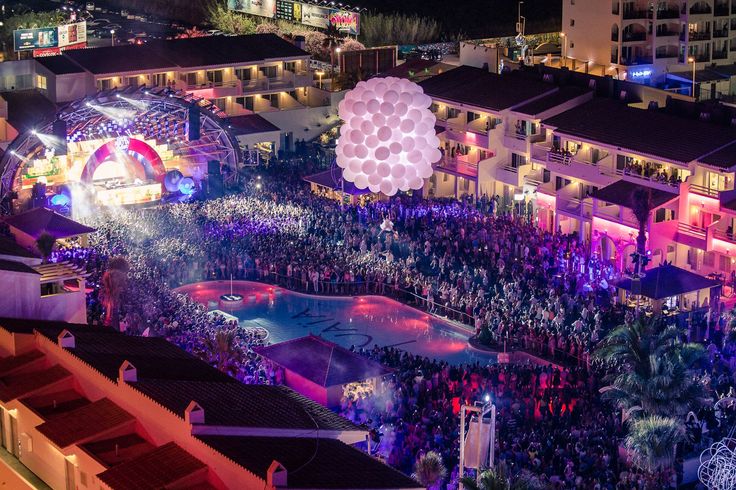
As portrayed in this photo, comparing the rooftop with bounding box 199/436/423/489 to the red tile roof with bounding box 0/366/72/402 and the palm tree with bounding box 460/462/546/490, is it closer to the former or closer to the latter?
the palm tree with bounding box 460/462/546/490

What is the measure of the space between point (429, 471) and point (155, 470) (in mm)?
5360

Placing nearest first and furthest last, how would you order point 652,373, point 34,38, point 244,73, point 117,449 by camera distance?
1. point 117,449
2. point 652,373
3. point 244,73
4. point 34,38

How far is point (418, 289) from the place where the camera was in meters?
42.1

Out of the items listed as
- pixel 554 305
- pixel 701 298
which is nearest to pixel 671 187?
pixel 701 298

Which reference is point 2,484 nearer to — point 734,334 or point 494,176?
point 734,334

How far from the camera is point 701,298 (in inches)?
1609

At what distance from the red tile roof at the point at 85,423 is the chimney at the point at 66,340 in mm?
2220

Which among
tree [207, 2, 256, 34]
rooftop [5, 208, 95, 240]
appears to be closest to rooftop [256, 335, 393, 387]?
rooftop [5, 208, 95, 240]

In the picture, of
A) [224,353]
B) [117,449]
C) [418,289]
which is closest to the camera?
[117,449]

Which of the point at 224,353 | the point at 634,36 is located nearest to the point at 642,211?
the point at 224,353

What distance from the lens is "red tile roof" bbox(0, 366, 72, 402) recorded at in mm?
30172

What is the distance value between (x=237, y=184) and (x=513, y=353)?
60.2 feet

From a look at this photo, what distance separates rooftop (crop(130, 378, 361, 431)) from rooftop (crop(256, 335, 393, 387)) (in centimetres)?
382

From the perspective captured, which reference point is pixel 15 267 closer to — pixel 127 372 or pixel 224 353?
pixel 224 353
